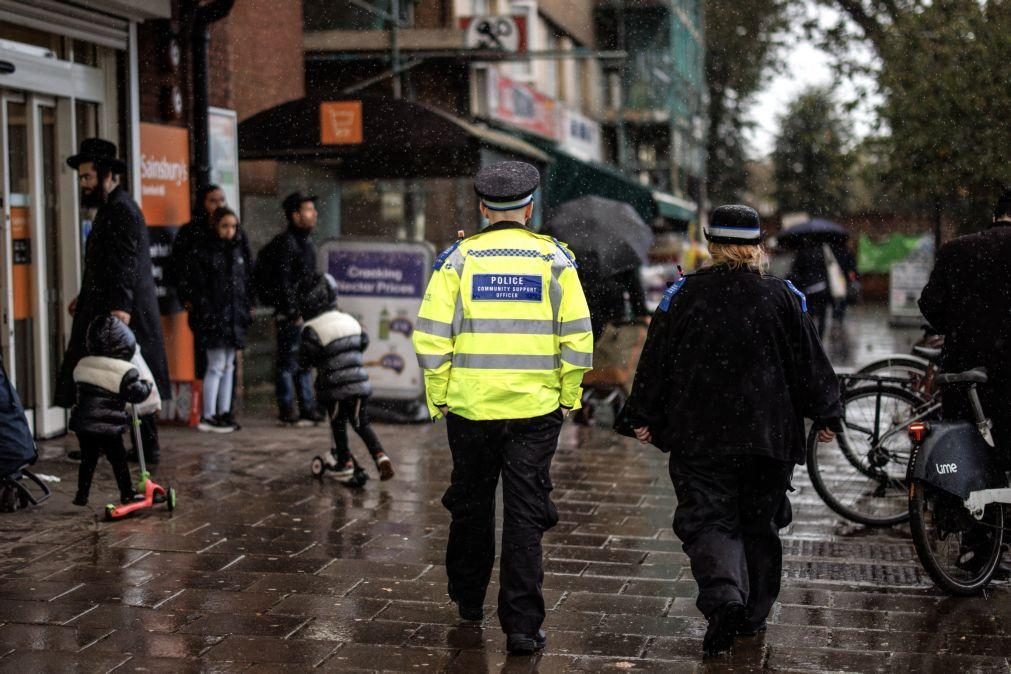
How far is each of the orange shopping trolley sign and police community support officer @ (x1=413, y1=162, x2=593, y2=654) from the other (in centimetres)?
727

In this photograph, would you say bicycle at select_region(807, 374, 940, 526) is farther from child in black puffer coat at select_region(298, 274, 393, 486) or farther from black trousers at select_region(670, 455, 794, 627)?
child in black puffer coat at select_region(298, 274, 393, 486)

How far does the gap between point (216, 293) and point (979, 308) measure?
6204mm

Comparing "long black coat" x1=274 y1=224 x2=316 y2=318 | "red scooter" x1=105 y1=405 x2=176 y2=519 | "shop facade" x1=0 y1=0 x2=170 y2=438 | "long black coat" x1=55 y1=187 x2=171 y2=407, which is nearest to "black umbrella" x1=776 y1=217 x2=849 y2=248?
"long black coat" x1=274 y1=224 x2=316 y2=318

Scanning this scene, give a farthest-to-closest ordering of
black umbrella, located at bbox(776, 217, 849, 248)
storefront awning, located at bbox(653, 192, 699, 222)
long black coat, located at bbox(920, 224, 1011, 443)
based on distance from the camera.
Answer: storefront awning, located at bbox(653, 192, 699, 222)
black umbrella, located at bbox(776, 217, 849, 248)
long black coat, located at bbox(920, 224, 1011, 443)

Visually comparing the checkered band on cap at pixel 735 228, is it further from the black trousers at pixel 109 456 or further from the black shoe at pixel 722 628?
the black trousers at pixel 109 456

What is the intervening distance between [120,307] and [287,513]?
168 cm

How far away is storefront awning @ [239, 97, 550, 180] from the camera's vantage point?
12250mm

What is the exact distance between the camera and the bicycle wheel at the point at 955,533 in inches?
239

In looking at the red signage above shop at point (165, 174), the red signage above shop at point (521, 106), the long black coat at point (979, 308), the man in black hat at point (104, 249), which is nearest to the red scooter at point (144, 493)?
the man in black hat at point (104, 249)

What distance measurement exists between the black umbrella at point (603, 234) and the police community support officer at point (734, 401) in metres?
6.40

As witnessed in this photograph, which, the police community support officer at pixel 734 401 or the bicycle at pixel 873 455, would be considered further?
the bicycle at pixel 873 455

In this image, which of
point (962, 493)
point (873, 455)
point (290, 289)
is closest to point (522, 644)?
point (962, 493)

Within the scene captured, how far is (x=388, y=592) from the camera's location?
6.11 meters

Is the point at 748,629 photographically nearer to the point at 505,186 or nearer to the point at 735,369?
the point at 735,369
